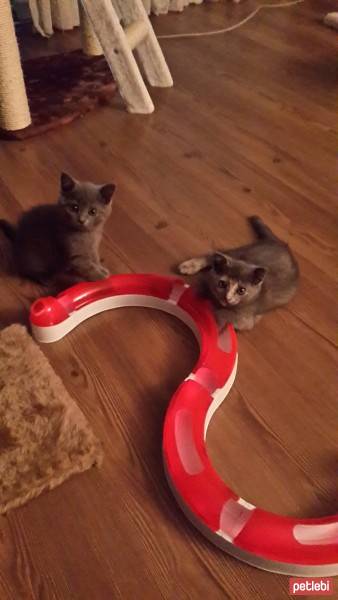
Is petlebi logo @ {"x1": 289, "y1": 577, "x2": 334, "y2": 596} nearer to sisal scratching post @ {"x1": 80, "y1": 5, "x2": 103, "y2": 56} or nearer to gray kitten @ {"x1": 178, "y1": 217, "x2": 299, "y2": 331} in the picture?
gray kitten @ {"x1": 178, "y1": 217, "x2": 299, "y2": 331}

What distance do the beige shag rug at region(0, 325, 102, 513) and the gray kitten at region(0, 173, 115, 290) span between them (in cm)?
26

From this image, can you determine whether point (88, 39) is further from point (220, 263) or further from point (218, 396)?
point (218, 396)

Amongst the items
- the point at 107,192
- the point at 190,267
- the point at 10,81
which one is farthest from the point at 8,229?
the point at 10,81

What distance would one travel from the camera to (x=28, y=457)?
3.72ft

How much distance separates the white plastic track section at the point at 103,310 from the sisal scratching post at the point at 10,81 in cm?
107

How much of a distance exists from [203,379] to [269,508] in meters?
0.30

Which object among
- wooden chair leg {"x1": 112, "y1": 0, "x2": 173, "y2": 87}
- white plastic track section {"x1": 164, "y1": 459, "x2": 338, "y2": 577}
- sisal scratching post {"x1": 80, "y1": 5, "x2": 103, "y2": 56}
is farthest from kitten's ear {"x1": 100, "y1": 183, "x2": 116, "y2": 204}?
sisal scratching post {"x1": 80, "y1": 5, "x2": 103, "y2": 56}

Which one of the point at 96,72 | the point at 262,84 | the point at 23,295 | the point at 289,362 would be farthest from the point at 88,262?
the point at 262,84

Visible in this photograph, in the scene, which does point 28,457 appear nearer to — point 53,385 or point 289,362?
point 53,385

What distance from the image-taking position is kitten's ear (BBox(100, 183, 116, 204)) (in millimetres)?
1454

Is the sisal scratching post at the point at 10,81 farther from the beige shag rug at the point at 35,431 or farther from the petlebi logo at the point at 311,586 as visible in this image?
the petlebi logo at the point at 311,586

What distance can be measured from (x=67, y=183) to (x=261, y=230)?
2.05 feet

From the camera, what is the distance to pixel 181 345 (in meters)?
1.41

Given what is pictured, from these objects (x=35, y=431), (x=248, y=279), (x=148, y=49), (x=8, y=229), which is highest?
(x=148, y=49)
